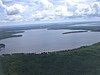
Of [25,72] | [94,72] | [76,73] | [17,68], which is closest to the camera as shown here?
[94,72]

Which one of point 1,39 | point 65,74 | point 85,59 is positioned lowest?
point 1,39

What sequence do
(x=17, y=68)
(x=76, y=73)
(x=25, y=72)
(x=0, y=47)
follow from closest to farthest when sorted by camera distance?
(x=76, y=73) < (x=25, y=72) < (x=17, y=68) < (x=0, y=47)

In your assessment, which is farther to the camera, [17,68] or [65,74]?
[17,68]

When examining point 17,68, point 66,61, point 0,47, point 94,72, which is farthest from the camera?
point 0,47

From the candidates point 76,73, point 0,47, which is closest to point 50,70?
point 76,73

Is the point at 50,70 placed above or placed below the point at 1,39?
above

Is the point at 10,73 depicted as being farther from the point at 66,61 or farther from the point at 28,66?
the point at 66,61

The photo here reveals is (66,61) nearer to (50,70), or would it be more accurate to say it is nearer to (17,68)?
(50,70)

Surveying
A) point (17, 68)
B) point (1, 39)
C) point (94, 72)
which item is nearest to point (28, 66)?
point (17, 68)

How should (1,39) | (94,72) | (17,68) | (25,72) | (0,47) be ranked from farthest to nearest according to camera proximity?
(1,39), (0,47), (17,68), (25,72), (94,72)
